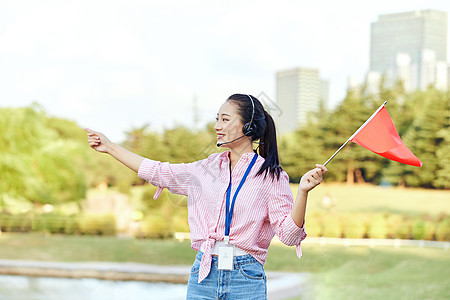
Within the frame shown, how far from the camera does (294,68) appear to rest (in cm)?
1476

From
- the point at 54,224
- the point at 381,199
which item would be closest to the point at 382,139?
the point at 54,224

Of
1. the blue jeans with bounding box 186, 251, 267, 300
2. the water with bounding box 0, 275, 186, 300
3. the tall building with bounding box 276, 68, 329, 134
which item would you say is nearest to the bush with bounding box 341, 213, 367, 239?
the tall building with bounding box 276, 68, 329, 134

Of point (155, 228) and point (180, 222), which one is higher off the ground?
point (180, 222)

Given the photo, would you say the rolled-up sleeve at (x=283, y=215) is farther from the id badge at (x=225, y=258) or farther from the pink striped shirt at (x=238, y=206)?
the id badge at (x=225, y=258)

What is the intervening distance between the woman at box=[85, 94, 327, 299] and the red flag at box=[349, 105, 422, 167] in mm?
232

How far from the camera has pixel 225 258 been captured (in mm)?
1692

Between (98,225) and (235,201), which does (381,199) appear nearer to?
(98,225)

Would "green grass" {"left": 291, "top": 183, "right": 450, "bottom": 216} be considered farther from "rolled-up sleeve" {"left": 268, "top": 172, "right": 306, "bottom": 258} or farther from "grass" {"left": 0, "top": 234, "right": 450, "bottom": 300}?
"rolled-up sleeve" {"left": 268, "top": 172, "right": 306, "bottom": 258}

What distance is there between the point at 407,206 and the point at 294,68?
3852 millimetres

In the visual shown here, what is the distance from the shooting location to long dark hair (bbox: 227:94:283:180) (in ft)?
5.82

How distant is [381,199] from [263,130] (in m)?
12.3

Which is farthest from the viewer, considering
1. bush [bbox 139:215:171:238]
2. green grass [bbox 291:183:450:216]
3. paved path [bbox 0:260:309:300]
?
green grass [bbox 291:183:450:216]

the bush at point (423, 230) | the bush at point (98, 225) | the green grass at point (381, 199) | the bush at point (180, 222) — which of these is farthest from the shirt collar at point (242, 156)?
the bush at point (98, 225)

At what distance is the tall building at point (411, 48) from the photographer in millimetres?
15625
